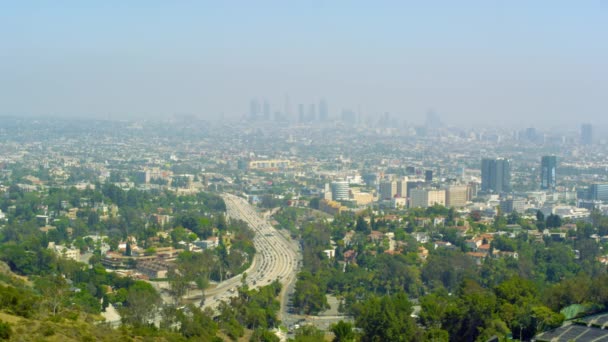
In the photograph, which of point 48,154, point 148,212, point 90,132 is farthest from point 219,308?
point 90,132

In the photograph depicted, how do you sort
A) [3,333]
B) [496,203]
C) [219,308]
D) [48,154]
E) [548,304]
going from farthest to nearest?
[48,154] → [496,203] → [219,308] → [548,304] → [3,333]

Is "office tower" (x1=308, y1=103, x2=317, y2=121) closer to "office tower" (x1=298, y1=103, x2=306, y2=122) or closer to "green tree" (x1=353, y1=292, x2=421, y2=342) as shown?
"office tower" (x1=298, y1=103, x2=306, y2=122)

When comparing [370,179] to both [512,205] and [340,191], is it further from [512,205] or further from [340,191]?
[512,205]

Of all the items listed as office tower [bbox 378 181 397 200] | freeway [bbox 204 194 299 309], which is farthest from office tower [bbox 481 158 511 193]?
freeway [bbox 204 194 299 309]

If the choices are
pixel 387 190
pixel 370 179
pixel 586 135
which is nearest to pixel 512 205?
pixel 387 190

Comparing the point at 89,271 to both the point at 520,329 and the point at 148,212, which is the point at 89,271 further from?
the point at 148,212
